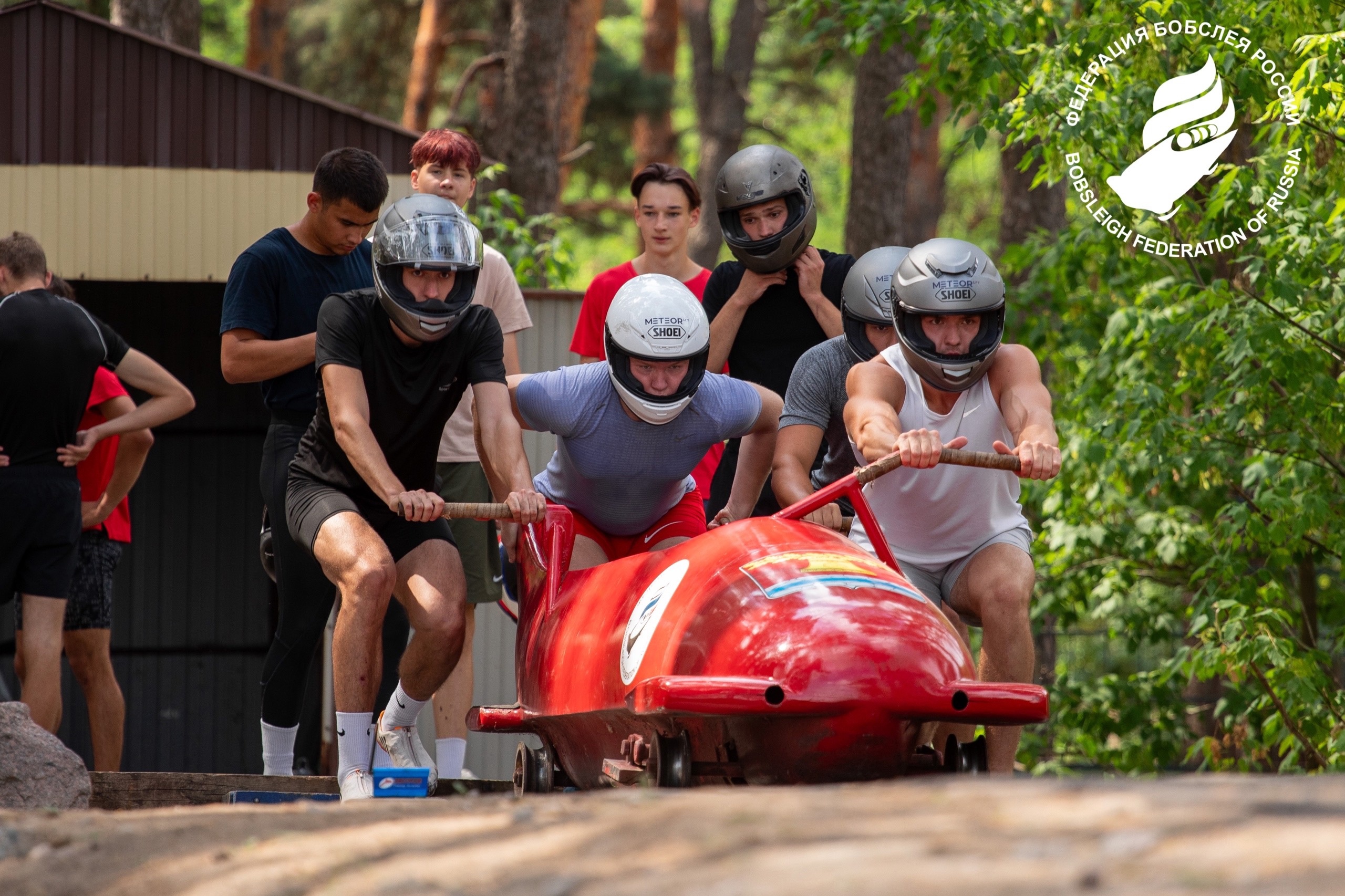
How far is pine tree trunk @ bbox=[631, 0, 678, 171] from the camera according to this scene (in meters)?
21.7

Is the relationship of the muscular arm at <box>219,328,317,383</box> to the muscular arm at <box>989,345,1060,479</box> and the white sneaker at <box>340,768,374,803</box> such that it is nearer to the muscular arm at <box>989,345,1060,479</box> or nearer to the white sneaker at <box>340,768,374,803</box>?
the white sneaker at <box>340,768,374,803</box>

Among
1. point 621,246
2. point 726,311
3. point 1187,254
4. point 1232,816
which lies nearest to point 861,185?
point 1187,254

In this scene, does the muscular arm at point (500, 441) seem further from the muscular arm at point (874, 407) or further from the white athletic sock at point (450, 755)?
the white athletic sock at point (450, 755)

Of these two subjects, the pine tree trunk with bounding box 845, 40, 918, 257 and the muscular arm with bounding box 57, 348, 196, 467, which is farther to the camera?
the pine tree trunk with bounding box 845, 40, 918, 257

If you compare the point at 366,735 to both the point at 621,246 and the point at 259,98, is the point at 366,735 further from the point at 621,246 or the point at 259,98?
the point at 621,246

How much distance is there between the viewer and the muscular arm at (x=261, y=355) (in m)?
5.98

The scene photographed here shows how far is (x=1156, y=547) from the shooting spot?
9539 mm

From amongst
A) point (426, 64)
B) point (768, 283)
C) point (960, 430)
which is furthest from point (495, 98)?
point (960, 430)

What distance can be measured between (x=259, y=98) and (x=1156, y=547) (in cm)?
591

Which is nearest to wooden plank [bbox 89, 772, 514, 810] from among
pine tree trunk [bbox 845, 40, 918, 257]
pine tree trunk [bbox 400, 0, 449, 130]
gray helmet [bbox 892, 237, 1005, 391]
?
gray helmet [bbox 892, 237, 1005, 391]

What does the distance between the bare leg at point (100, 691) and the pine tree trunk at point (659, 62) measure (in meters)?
14.9

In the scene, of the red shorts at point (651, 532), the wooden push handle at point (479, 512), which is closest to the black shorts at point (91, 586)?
the red shorts at point (651, 532)

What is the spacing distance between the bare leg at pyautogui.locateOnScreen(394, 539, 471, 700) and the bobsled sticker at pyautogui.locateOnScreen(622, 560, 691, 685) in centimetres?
98

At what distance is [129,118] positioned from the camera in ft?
30.1
